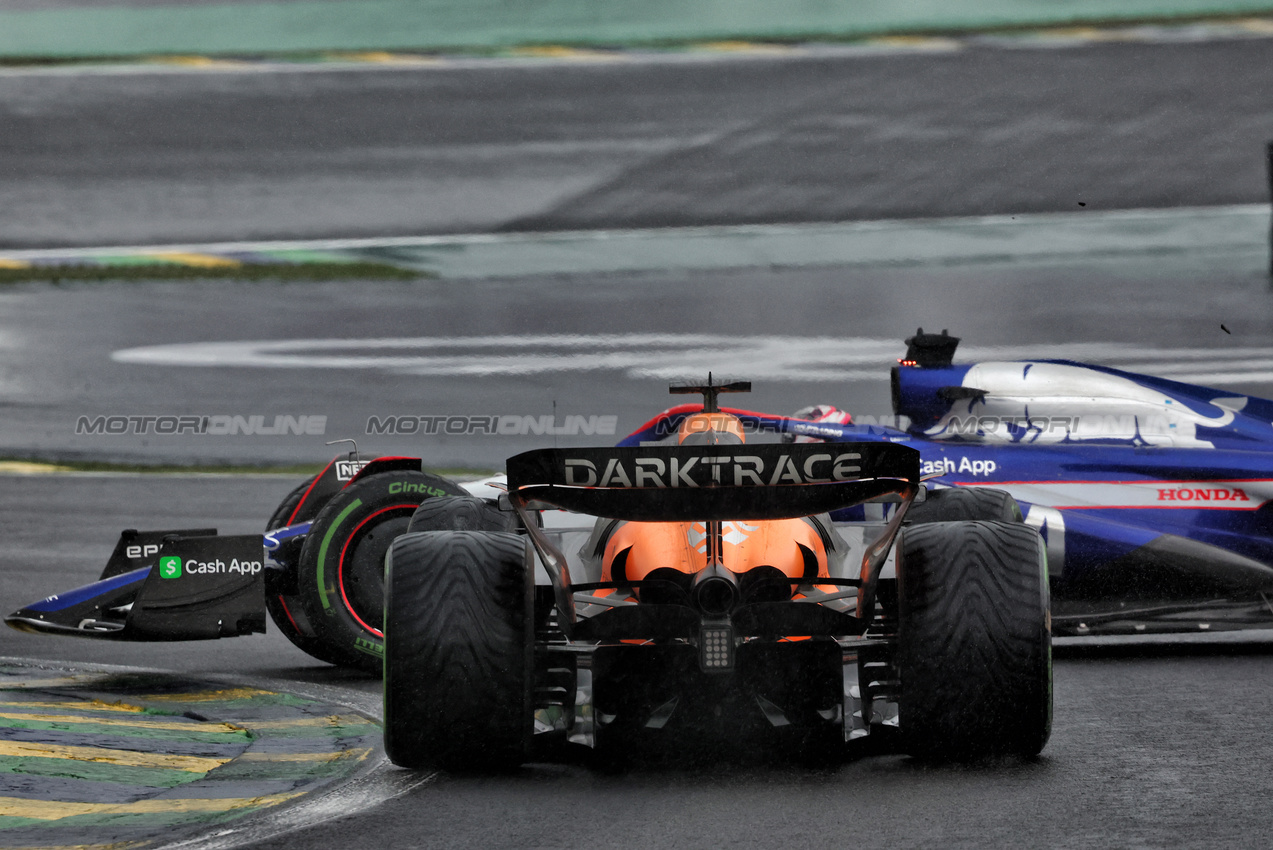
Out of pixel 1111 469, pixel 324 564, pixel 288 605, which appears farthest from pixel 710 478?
pixel 1111 469

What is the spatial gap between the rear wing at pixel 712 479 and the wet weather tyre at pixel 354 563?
2.70m

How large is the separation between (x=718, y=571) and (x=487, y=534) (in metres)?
0.69

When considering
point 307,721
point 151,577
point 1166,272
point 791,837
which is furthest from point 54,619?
point 1166,272

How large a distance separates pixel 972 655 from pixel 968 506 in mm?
1450

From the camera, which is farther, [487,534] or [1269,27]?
[1269,27]

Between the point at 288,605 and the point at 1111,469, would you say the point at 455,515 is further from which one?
the point at 1111,469

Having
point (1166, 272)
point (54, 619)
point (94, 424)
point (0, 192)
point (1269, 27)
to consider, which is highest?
point (1269, 27)

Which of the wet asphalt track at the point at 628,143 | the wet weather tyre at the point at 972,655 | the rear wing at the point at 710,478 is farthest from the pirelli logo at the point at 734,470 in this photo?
the wet asphalt track at the point at 628,143

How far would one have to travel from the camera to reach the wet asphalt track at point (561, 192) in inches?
589

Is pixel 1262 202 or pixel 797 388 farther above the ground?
pixel 1262 202

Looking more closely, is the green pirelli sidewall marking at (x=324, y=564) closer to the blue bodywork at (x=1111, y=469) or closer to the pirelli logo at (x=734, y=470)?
the blue bodywork at (x=1111, y=469)

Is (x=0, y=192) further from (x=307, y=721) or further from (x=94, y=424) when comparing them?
(x=307, y=721)

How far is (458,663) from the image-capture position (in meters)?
4.62

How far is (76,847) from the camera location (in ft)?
12.7
